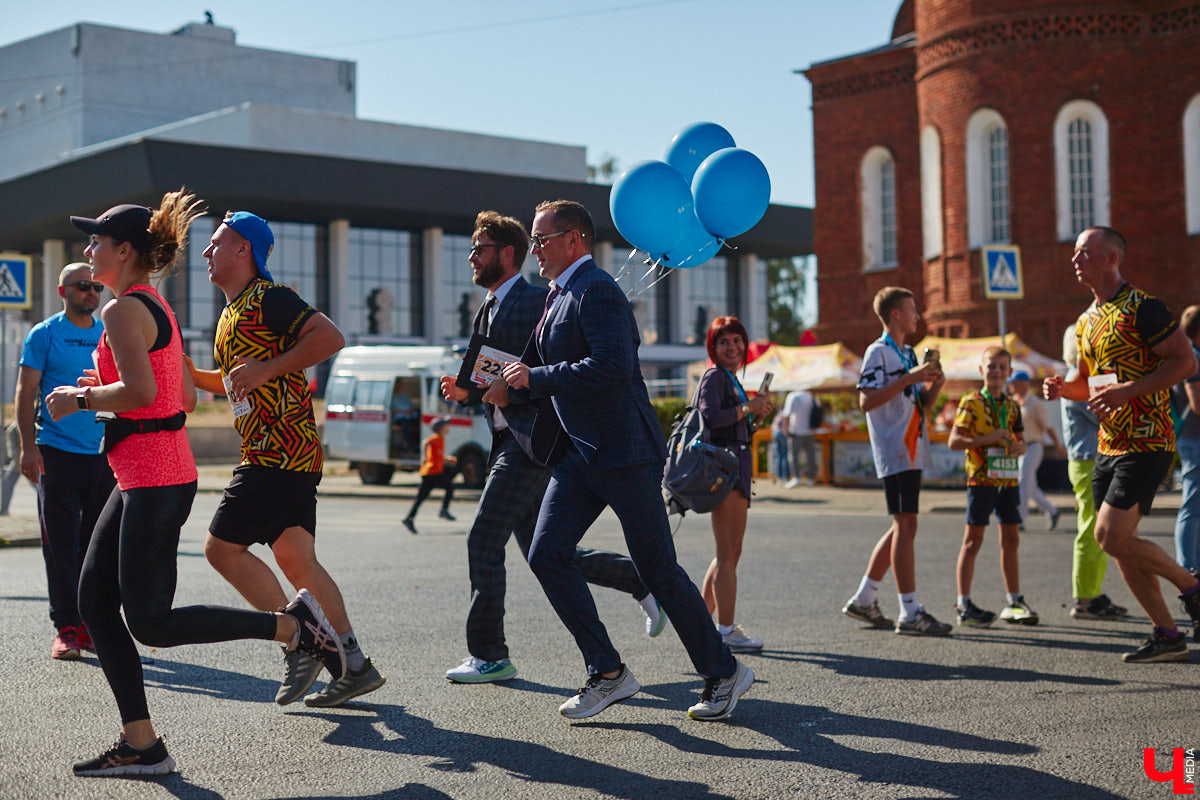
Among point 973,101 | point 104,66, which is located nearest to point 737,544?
point 973,101

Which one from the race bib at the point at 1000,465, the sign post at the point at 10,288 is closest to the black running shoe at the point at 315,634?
the race bib at the point at 1000,465

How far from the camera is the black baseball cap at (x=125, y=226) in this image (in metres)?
4.81

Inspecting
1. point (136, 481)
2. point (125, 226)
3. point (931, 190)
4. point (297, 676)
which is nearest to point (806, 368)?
point (931, 190)

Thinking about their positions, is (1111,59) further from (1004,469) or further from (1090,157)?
(1004,469)

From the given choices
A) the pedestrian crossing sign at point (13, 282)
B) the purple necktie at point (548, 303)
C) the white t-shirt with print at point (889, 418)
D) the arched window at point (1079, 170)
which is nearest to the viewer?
the purple necktie at point (548, 303)

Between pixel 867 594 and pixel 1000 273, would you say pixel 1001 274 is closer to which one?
pixel 1000 273

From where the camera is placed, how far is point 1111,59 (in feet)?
90.0

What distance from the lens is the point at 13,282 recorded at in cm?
1608

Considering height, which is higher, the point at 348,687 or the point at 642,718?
the point at 348,687

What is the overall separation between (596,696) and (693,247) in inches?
89.5

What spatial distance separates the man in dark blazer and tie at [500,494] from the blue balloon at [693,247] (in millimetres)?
680

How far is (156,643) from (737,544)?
3.28m

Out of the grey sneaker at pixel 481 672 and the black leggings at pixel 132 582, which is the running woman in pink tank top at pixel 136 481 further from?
the grey sneaker at pixel 481 672

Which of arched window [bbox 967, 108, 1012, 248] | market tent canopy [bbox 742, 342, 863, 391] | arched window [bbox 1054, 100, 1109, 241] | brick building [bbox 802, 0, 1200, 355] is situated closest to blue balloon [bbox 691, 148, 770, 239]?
market tent canopy [bbox 742, 342, 863, 391]
